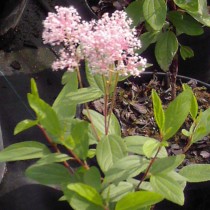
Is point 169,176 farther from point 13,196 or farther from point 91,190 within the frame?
point 13,196

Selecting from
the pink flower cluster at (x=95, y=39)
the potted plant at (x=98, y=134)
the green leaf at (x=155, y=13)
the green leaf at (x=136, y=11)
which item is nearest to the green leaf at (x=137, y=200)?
the potted plant at (x=98, y=134)

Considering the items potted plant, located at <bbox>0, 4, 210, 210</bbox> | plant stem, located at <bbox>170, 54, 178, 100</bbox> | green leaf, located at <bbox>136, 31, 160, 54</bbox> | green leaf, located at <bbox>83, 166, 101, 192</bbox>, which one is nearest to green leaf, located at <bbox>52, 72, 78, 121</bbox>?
potted plant, located at <bbox>0, 4, 210, 210</bbox>

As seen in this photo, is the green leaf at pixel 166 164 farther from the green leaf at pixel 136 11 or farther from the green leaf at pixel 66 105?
the green leaf at pixel 136 11

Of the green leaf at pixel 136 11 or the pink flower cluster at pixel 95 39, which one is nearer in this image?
the pink flower cluster at pixel 95 39

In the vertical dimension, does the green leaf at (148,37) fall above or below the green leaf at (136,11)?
below

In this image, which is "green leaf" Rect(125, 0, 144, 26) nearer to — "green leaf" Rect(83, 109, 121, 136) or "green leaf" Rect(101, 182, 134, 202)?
"green leaf" Rect(83, 109, 121, 136)

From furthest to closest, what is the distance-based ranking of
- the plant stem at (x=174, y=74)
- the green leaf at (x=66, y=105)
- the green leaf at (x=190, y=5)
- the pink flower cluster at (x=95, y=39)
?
1. the plant stem at (x=174, y=74)
2. the green leaf at (x=190, y=5)
3. the green leaf at (x=66, y=105)
4. the pink flower cluster at (x=95, y=39)

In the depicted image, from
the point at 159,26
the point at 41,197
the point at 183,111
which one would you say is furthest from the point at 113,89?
the point at 41,197
